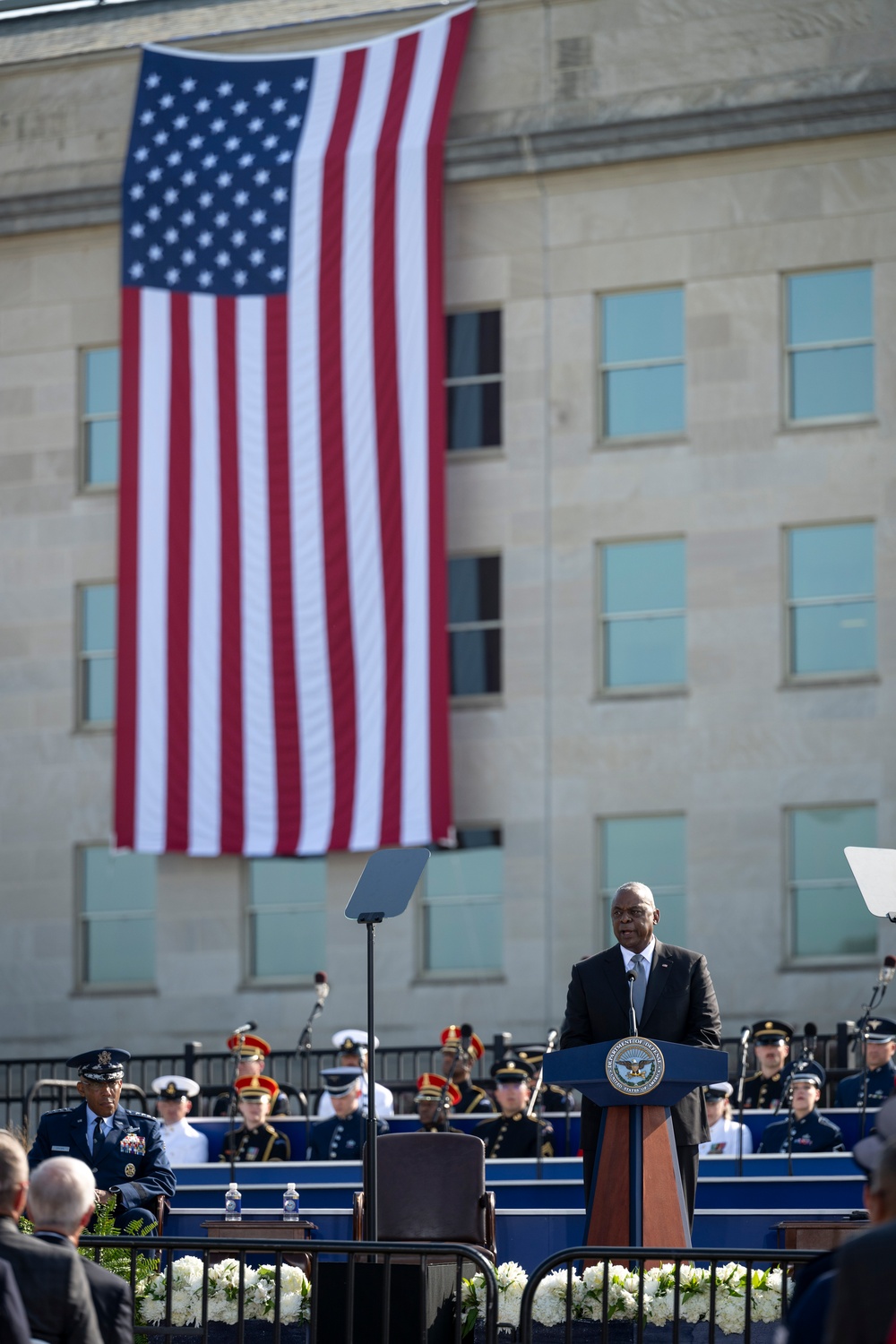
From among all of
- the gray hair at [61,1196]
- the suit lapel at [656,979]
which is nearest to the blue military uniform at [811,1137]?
the suit lapel at [656,979]

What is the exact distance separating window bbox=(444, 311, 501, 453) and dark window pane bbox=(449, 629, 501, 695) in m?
2.33

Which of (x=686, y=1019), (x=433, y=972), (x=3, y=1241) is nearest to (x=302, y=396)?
(x=433, y=972)

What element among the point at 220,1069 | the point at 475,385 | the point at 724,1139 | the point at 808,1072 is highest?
the point at 475,385

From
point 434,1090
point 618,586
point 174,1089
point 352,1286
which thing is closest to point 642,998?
point 352,1286

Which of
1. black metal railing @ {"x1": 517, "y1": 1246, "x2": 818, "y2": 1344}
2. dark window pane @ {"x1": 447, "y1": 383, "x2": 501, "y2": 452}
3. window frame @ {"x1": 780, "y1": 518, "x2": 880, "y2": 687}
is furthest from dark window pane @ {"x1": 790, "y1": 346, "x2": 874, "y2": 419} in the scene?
black metal railing @ {"x1": 517, "y1": 1246, "x2": 818, "y2": 1344}

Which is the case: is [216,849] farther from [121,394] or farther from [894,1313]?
[894,1313]

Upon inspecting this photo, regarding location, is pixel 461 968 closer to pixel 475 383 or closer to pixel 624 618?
pixel 624 618

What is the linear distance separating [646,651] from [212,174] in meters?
8.22

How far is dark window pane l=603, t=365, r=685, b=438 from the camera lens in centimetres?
2777

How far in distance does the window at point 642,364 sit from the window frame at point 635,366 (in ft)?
0.04

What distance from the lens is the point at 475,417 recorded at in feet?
93.7

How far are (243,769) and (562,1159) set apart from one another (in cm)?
1268

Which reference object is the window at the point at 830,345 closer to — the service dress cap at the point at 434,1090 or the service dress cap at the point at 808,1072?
the service dress cap at the point at 808,1072

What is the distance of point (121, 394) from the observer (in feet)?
95.6
